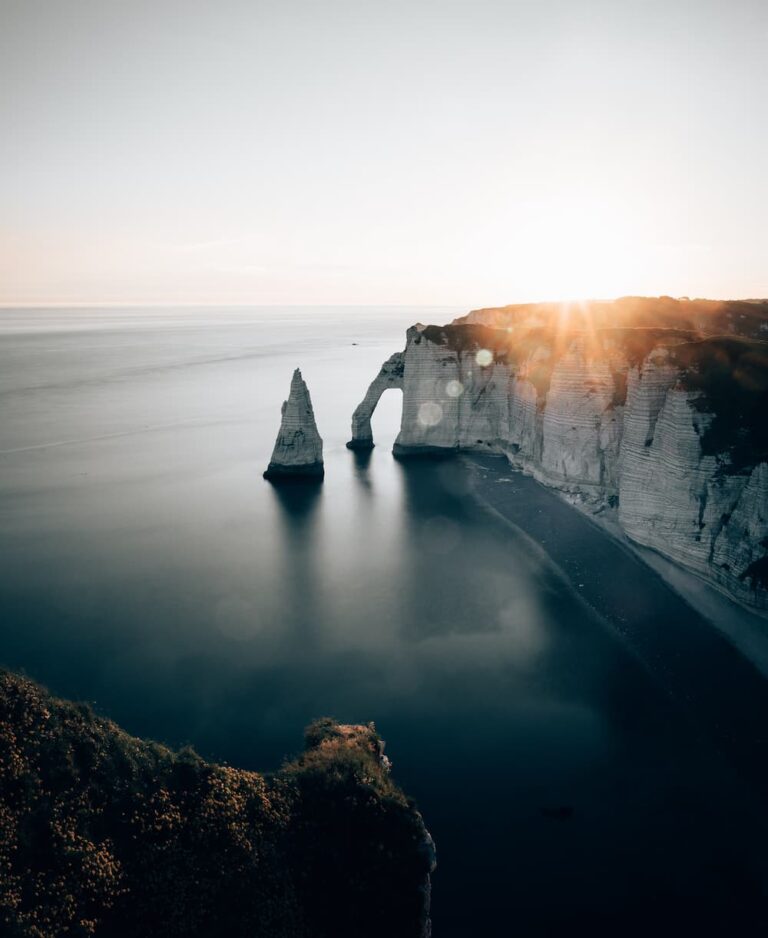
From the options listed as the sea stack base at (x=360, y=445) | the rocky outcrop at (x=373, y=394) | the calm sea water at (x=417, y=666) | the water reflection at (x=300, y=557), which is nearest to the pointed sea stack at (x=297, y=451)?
the water reflection at (x=300, y=557)

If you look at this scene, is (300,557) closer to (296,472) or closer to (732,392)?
(296,472)

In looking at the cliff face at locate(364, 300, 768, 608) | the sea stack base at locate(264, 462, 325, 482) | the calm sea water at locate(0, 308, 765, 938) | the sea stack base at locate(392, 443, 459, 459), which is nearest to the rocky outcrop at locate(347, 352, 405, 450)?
the cliff face at locate(364, 300, 768, 608)

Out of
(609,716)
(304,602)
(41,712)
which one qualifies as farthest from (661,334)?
(41,712)

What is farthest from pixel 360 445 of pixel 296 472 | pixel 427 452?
pixel 296 472

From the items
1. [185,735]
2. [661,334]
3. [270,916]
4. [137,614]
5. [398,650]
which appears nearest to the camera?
[270,916]

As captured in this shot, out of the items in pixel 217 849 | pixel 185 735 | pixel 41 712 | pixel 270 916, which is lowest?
pixel 185 735

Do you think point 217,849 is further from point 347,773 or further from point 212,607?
point 212,607
